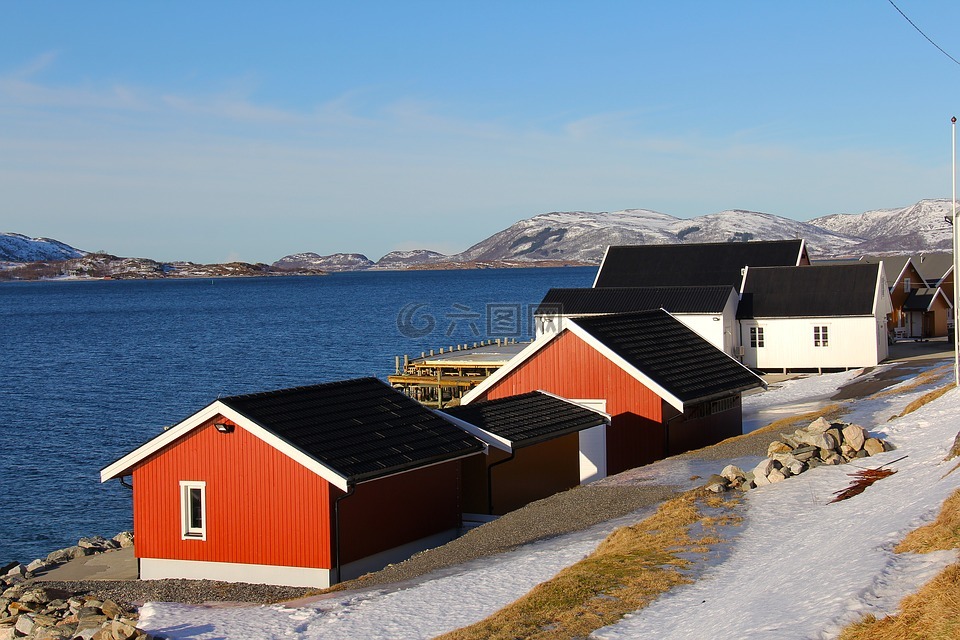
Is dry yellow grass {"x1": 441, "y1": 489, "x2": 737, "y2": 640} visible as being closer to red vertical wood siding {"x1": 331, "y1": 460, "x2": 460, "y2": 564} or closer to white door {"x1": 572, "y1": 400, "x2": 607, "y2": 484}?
red vertical wood siding {"x1": 331, "y1": 460, "x2": 460, "y2": 564}

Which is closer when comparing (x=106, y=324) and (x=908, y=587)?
(x=908, y=587)

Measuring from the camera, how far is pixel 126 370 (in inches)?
3046

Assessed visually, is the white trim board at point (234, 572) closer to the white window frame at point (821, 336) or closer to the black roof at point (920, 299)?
the white window frame at point (821, 336)

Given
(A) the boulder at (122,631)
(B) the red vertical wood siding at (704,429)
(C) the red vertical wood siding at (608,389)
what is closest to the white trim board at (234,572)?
(A) the boulder at (122,631)

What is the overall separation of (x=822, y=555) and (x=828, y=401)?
1056 inches

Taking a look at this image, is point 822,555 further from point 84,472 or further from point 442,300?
point 442,300

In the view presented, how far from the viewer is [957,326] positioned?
30484 mm

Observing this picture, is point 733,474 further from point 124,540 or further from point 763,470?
point 124,540

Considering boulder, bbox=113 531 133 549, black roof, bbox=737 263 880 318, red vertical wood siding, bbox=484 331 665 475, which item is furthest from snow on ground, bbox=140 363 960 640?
black roof, bbox=737 263 880 318

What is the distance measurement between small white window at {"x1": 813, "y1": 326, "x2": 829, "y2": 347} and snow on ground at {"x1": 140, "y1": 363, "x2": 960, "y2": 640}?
3127 cm

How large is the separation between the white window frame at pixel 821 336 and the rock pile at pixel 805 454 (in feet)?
97.7

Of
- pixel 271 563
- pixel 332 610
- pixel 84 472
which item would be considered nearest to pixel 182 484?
pixel 271 563

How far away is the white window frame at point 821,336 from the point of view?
50.6 metres

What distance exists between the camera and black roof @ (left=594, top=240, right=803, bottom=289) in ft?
199
